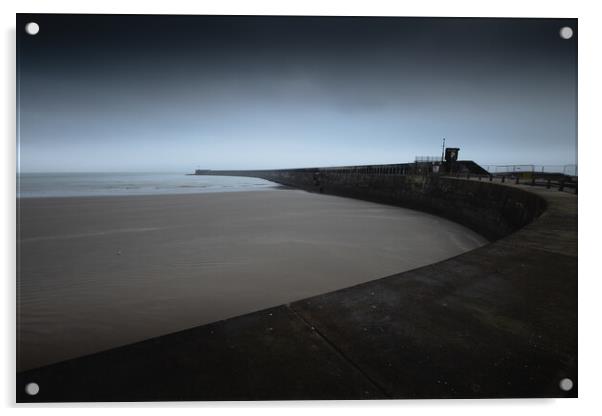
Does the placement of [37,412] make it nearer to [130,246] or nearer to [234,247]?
[234,247]

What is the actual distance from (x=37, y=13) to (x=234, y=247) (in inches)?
161

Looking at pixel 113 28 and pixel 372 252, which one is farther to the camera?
pixel 372 252

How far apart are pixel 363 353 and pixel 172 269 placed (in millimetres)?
3608

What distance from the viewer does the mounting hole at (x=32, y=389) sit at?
133cm

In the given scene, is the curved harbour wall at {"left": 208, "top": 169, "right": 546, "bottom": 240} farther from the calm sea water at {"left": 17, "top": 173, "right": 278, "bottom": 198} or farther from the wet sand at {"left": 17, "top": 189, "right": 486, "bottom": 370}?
the calm sea water at {"left": 17, "top": 173, "right": 278, "bottom": 198}

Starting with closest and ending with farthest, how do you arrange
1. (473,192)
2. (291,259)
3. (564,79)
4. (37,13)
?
1. (37,13)
2. (564,79)
3. (291,259)
4. (473,192)

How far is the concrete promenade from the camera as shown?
1.20 m

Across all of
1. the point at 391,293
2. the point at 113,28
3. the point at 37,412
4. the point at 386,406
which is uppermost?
the point at 113,28

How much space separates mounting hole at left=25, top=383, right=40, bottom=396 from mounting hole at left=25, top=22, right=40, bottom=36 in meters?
2.18

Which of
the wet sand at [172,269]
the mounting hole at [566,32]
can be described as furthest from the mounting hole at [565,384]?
the wet sand at [172,269]

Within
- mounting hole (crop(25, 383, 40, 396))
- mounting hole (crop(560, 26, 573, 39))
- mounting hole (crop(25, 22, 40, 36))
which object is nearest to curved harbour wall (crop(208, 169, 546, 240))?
→ mounting hole (crop(560, 26, 573, 39))

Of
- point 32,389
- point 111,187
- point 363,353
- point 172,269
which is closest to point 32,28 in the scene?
point 32,389

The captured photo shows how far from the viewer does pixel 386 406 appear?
1272 millimetres

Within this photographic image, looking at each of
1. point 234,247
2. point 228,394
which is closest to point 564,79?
point 228,394
